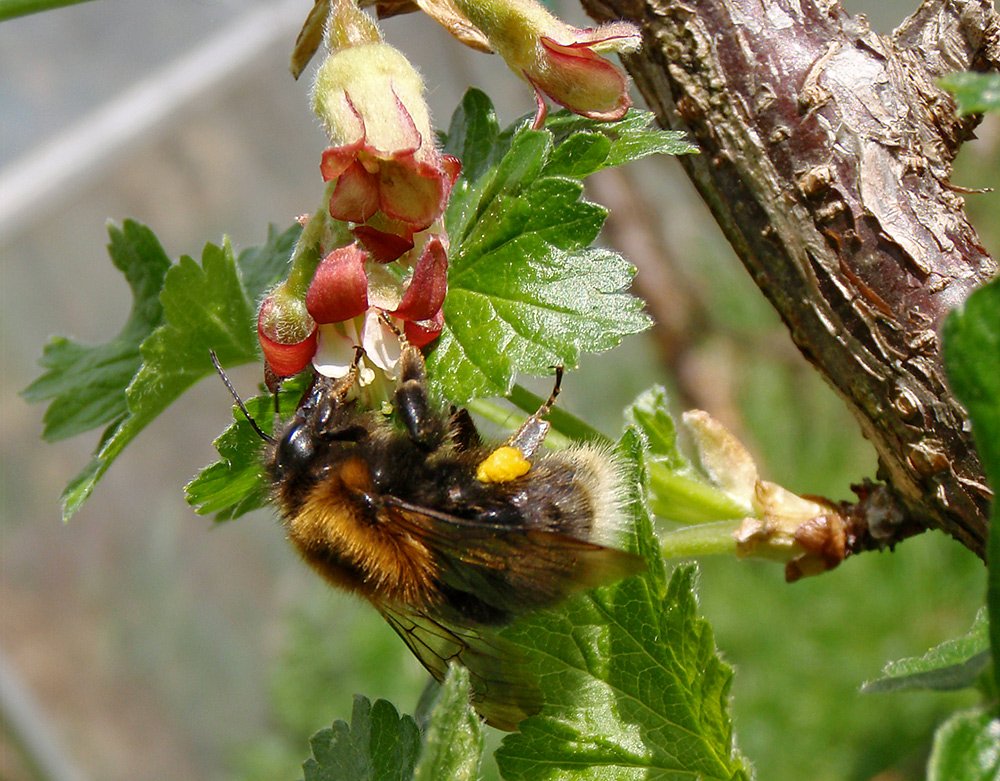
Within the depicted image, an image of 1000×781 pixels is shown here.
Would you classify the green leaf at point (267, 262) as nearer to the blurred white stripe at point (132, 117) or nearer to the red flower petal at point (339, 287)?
the red flower petal at point (339, 287)

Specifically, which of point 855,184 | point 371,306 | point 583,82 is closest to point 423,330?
point 371,306

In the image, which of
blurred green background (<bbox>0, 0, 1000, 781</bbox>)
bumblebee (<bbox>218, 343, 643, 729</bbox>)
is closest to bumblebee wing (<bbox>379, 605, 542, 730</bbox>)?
bumblebee (<bbox>218, 343, 643, 729</bbox>)

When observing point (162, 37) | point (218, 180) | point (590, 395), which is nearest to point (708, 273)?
point (590, 395)

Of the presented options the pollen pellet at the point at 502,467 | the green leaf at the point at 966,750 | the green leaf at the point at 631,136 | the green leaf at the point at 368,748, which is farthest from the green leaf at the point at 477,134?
the green leaf at the point at 966,750

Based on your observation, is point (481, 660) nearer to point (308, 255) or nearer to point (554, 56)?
point (308, 255)

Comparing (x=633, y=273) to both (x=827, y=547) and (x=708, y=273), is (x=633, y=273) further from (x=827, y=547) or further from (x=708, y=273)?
(x=708, y=273)

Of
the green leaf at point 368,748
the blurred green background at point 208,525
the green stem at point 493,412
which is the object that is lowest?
the blurred green background at point 208,525

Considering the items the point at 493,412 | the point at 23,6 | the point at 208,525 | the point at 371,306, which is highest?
the point at 23,6
